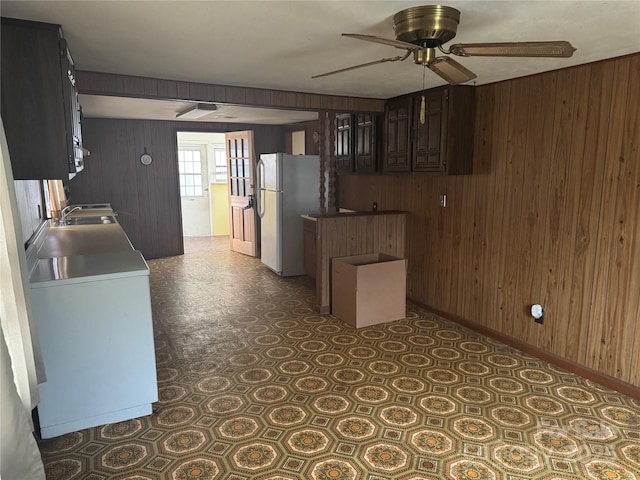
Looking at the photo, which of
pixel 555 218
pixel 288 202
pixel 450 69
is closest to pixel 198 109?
pixel 288 202

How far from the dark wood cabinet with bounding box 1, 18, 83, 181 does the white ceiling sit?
10 cm

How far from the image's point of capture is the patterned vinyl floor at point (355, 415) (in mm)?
2182

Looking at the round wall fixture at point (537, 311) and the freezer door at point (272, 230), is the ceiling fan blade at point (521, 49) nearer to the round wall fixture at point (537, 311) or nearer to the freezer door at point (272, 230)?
the round wall fixture at point (537, 311)

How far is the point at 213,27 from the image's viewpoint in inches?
87.3

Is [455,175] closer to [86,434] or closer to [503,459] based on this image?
[503,459]

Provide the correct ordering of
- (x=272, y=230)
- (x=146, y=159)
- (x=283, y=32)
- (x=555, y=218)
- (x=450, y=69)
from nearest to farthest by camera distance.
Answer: (x=450, y=69), (x=283, y=32), (x=555, y=218), (x=272, y=230), (x=146, y=159)

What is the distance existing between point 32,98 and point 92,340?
51.5 inches

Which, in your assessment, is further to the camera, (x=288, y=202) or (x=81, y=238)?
(x=288, y=202)

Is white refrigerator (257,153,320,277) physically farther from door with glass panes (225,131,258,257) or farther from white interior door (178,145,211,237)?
white interior door (178,145,211,237)

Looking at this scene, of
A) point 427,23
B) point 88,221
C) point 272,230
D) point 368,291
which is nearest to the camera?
point 427,23

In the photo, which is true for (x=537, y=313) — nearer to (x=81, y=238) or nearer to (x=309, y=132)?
(x=81, y=238)

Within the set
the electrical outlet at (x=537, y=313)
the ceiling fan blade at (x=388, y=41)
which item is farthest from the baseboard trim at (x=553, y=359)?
the ceiling fan blade at (x=388, y=41)

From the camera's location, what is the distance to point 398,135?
434 centimetres

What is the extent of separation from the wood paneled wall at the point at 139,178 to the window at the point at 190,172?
2205mm
